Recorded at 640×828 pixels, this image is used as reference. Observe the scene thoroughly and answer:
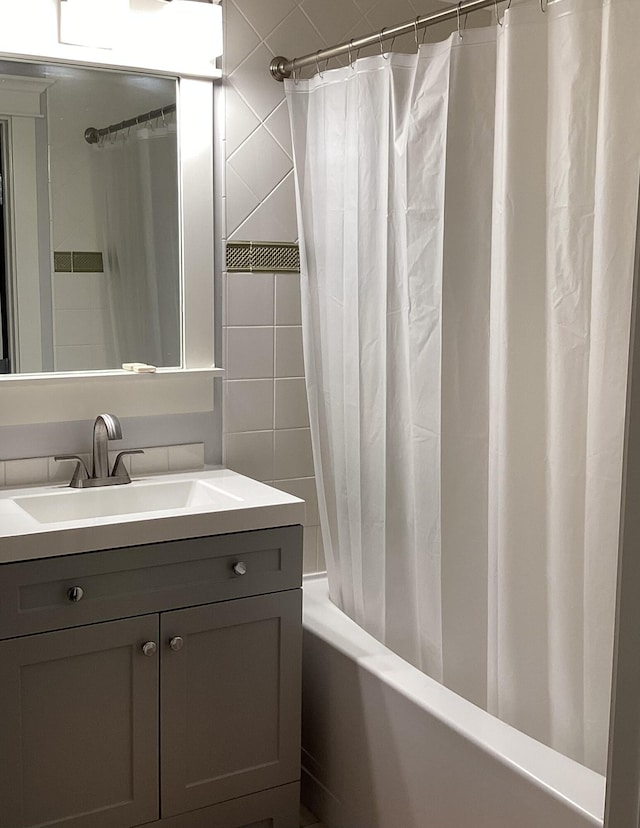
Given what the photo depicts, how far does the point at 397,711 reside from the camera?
2.01m

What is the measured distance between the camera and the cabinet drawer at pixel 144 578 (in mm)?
1837

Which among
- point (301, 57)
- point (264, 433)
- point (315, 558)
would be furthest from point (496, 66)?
point (315, 558)

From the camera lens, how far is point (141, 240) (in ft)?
7.76

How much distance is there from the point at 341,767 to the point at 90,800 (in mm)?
628

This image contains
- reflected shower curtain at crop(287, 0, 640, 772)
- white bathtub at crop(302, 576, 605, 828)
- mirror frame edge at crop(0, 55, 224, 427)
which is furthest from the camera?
mirror frame edge at crop(0, 55, 224, 427)

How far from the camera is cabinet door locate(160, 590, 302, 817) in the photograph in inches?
80.1

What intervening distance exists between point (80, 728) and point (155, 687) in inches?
7.0

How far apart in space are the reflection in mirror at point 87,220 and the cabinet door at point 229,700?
0.74m

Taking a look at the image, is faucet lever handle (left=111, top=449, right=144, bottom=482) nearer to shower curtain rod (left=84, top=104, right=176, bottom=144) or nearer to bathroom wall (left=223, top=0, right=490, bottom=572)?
bathroom wall (left=223, top=0, right=490, bottom=572)

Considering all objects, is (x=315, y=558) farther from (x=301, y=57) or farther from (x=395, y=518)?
(x=301, y=57)

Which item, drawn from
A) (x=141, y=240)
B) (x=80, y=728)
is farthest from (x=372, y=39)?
(x=80, y=728)

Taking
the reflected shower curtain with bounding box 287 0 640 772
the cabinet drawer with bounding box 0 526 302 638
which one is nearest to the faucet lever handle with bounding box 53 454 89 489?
the cabinet drawer with bounding box 0 526 302 638

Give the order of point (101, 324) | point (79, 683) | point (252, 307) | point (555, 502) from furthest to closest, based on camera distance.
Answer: point (252, 307), point (101, 324), point (79, 683), point (555, 502)

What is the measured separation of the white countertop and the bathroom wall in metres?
0.29
